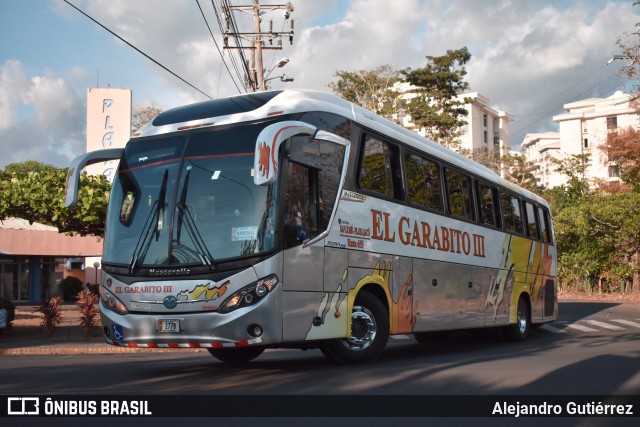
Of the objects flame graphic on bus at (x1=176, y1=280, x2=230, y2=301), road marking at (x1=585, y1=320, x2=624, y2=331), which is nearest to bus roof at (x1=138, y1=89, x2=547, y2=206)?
flame graphic on bus at (x1=176, y1=280, x2=230, y2=301)

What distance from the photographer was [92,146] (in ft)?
120

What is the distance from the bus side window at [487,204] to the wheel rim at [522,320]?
2.72 metres

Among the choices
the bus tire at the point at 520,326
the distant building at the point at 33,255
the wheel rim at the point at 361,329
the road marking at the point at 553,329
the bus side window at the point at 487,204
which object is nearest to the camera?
the wheel rim at the point at 361,329

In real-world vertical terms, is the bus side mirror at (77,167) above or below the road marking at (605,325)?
above

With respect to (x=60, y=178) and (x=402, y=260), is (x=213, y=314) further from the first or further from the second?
(x=60, y=178)

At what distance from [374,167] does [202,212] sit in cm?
307

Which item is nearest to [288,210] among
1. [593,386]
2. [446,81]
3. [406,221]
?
[406,221]

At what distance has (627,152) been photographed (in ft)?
132

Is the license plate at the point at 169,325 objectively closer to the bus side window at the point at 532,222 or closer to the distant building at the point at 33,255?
the bus side window at the point at 532,222

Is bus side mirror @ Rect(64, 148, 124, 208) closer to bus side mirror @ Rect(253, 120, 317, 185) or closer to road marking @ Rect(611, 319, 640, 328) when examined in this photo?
bus side mirror @ Rect(253, 120, 317, 185)

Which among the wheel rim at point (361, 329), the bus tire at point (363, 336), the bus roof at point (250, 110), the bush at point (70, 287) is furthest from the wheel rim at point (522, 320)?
the bush at point (70, 287)

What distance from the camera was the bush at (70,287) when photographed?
160 ft

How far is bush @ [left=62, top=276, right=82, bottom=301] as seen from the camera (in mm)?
48625

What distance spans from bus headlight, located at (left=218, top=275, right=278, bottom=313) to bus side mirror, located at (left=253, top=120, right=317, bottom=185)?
1287mm
